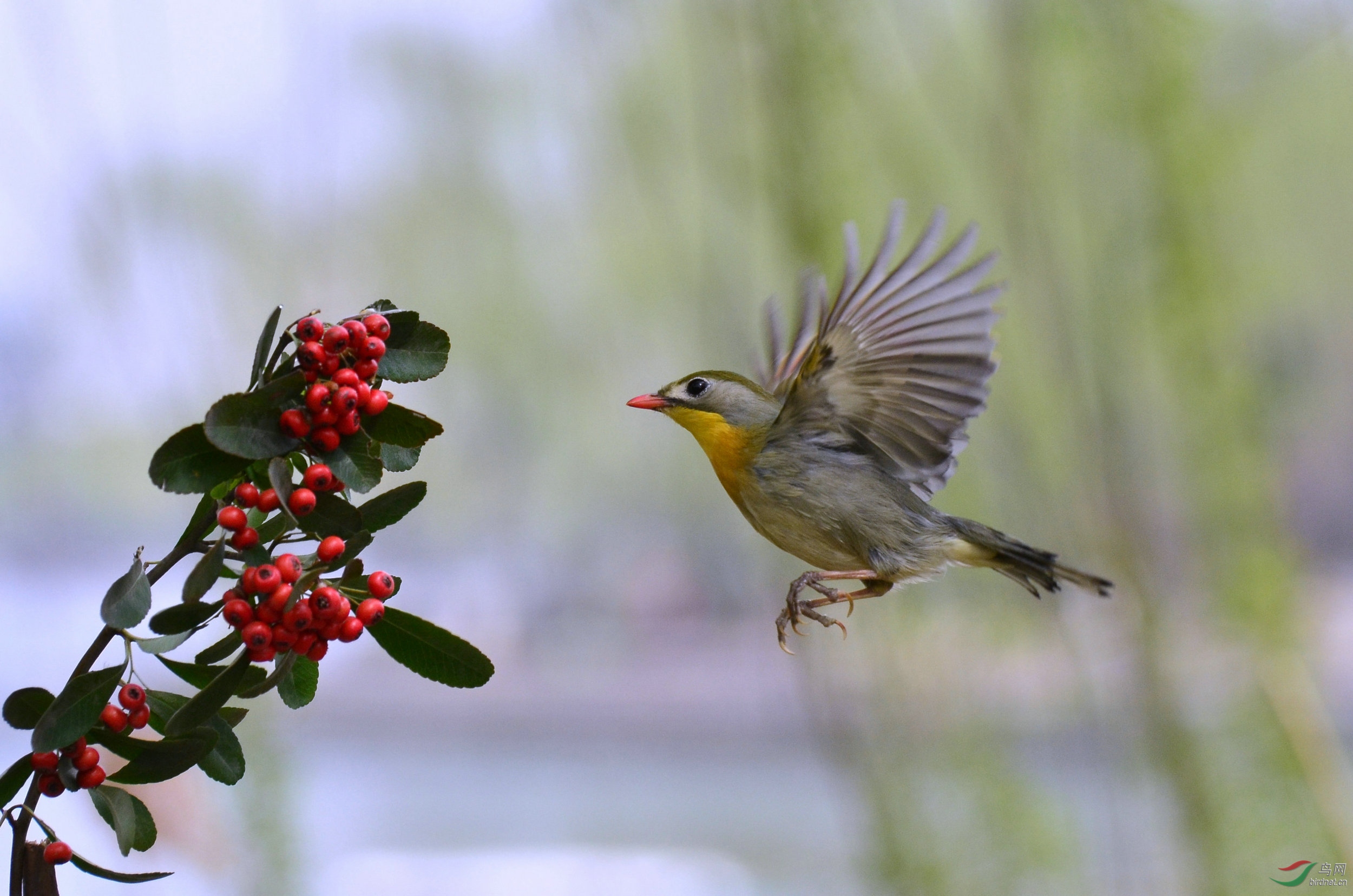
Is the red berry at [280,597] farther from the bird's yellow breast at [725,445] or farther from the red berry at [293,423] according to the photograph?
the bird's yellow breast at [725,445]

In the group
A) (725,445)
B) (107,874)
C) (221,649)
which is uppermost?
A: (725,445)

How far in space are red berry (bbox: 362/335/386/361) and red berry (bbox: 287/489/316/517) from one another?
7 cm

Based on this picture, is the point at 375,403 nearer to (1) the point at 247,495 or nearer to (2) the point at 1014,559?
(1) the point at 247,495

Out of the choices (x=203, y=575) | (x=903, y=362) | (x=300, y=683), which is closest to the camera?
(x=203, y=575)

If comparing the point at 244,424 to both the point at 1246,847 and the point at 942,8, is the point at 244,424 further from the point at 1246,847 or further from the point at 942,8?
the point at 942,8

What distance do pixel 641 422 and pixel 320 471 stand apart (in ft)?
8.18

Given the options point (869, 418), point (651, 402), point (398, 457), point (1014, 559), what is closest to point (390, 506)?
point (398, 457)

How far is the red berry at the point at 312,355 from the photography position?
502 millimetres

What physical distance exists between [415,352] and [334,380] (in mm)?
56

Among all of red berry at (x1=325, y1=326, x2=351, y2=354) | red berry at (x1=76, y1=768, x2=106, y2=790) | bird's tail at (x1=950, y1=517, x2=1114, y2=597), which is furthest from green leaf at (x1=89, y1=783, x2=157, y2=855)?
bird's tail at (x1=950, y1=517, x2=1114, y2=597)

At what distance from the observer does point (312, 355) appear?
0.50 metres

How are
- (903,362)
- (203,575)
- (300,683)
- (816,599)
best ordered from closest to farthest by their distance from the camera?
1. (203,575)
2. (300,683)
3. (816,599)
4. (903,362)

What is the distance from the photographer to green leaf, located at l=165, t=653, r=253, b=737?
1.58 ft

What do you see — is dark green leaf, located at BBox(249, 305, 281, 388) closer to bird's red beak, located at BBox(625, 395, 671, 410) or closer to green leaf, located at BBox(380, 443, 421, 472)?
green leaf, located at BBox(380, 443, 421, 472)
